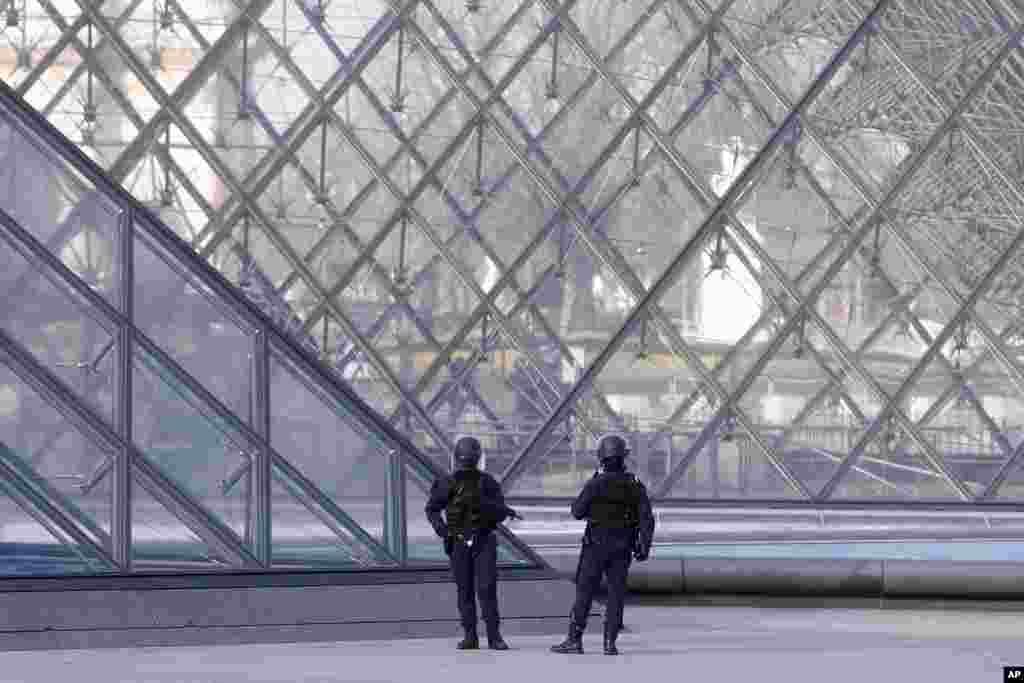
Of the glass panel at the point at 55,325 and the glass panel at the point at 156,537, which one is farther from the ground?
the glass panel at the point at 55,325

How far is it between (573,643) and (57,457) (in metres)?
2.08

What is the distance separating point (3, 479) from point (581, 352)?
11.8 m

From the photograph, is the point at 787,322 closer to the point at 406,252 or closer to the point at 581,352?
the point at 581,352

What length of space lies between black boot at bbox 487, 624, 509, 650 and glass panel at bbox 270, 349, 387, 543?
79 centimetres

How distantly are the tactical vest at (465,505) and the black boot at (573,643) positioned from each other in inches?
21.1

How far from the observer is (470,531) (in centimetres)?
1082

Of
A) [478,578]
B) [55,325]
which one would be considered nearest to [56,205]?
[55,325]

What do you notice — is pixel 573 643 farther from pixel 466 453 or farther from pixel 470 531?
pixel 466 453

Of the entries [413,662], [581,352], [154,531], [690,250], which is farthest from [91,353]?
[581,352]

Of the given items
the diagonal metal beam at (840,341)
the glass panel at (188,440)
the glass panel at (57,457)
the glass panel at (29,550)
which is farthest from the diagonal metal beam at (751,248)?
the glass panel at (29,550)

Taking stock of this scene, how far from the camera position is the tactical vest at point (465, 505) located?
1079 centimetres

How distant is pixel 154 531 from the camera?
10727 mm

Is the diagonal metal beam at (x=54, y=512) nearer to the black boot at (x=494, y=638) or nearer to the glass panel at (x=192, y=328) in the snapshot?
the glass panel at (x=192, y=328)

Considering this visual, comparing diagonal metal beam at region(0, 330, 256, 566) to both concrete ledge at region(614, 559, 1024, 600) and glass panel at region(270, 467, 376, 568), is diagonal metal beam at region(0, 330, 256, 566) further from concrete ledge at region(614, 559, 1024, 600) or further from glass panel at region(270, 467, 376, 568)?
concrete ledge at region(614, 559, 1024, 600)
